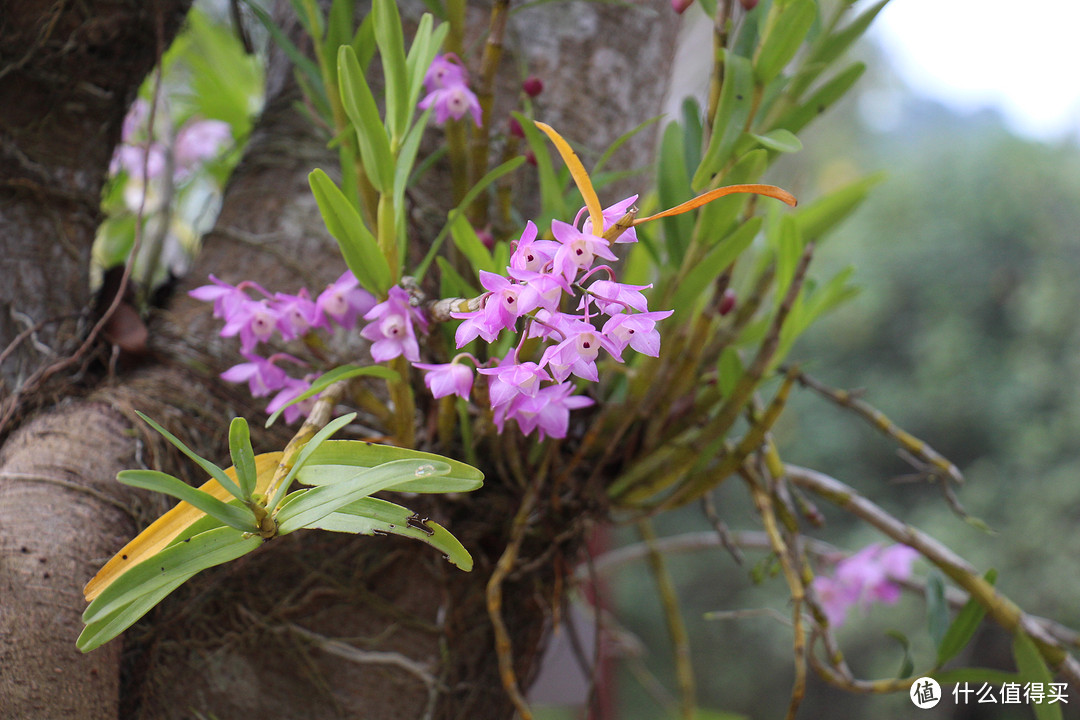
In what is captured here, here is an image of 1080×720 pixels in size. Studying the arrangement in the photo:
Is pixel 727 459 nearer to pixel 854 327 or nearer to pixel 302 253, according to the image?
pixel 302 253

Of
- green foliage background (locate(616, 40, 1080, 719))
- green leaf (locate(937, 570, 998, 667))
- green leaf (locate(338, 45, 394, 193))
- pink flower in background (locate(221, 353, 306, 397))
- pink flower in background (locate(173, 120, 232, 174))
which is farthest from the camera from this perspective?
green foliage background (locate(616, 40, 1080, 719))

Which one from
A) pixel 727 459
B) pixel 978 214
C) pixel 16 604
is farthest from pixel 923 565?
pixel 16 604

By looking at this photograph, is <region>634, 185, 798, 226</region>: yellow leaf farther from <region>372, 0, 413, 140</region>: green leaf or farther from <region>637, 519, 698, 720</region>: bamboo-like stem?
<region>637, 519, 698, 720</region>: bamboo-like stem

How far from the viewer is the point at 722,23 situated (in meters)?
0.46

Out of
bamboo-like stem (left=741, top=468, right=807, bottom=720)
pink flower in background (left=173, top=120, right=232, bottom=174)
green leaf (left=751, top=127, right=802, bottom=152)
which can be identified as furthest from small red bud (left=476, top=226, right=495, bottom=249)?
pink flower in background (left=173, top=120, right=232, bottom=174)

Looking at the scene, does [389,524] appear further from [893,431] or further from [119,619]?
[893,431]

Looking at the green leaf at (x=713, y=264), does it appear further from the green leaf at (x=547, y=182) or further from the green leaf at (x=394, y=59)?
the green leaf at (x=394, y=59)

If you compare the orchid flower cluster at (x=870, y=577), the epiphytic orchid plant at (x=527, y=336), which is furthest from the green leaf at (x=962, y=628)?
the orchid flower cluster at (x=870, y=577)

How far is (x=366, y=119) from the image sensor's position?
0.38 metres

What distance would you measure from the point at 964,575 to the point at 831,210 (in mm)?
362

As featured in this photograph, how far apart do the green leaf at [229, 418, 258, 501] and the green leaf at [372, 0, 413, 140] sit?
0.17 metres

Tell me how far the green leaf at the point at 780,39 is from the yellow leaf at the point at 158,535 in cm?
42

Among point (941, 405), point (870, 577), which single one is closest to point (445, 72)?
Answer: point (870, 577)

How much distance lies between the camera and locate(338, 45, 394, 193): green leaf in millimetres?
370
